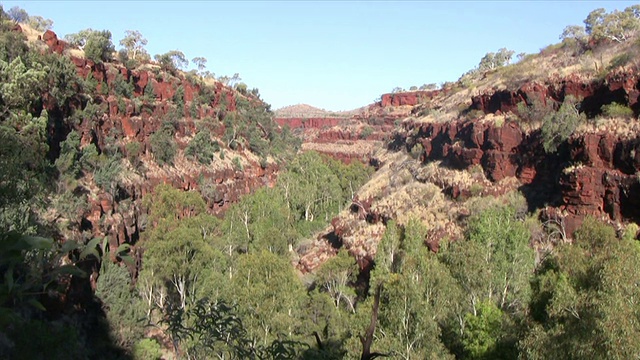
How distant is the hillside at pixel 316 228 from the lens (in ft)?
39.2

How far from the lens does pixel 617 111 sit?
33.3m

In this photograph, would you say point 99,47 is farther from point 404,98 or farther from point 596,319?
point 404,98

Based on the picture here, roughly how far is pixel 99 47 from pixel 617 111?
159ft

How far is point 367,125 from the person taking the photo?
12838cm

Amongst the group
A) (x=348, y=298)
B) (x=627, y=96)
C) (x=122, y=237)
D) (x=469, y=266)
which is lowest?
(x=348, y=298)

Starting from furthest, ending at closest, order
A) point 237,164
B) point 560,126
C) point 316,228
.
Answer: point 237,164 < point 316,228 < point 560,126

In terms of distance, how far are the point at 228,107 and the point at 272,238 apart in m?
43.6

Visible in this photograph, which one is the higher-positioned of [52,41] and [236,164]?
[52,41]

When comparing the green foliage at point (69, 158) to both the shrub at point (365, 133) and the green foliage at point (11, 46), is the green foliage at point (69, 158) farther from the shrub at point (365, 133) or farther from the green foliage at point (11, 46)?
the shrub at point (365, 133)

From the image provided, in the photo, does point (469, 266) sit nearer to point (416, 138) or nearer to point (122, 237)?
point (122, 237)

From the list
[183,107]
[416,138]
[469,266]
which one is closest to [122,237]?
[469,266]

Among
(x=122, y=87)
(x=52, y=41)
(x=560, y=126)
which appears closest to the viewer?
(x=560, y=126)

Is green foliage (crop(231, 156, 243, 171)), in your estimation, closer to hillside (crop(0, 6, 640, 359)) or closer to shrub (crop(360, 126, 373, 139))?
hillside (crop(0, 6, 640, 359))

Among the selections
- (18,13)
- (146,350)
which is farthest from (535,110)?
(18,13)
